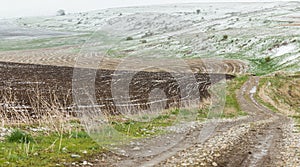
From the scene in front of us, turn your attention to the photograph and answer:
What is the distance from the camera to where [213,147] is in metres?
16.3

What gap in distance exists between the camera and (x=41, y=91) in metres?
37.2

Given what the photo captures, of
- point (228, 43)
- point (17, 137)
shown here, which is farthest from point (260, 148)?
point (228, 43)

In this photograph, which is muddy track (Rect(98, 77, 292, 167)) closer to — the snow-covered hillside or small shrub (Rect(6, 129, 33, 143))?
small shrub (Rect(6, 129, 33, 143))

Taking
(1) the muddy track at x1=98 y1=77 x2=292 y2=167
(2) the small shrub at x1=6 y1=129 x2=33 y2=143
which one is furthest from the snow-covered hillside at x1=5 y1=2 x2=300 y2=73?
(2) the small shrub at x1=6 y1=129 x2=33 y2=143

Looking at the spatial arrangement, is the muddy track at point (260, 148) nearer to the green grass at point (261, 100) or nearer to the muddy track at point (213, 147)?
the muddy track at point (213, 147)

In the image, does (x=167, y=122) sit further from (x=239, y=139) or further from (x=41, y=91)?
(x=41, y=91)

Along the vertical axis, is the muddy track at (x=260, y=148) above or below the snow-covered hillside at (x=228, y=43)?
above

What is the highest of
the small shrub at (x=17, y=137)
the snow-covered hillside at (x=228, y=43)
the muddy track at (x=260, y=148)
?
the small shrub at (x=17, y=137)

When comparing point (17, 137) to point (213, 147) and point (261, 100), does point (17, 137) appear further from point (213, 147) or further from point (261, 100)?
point (261, 100)

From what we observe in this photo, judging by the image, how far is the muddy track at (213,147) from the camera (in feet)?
45.7

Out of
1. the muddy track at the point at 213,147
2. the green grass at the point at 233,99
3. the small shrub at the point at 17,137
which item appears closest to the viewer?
the muddy track at the point at 213,147

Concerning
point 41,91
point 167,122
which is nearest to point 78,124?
point 167,122

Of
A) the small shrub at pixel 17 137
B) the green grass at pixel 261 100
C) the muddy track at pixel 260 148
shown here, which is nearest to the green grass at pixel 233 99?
the green grass at pixel 261 100

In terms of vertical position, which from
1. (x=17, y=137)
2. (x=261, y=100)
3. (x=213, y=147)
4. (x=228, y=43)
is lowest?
(x=228, y=43)
